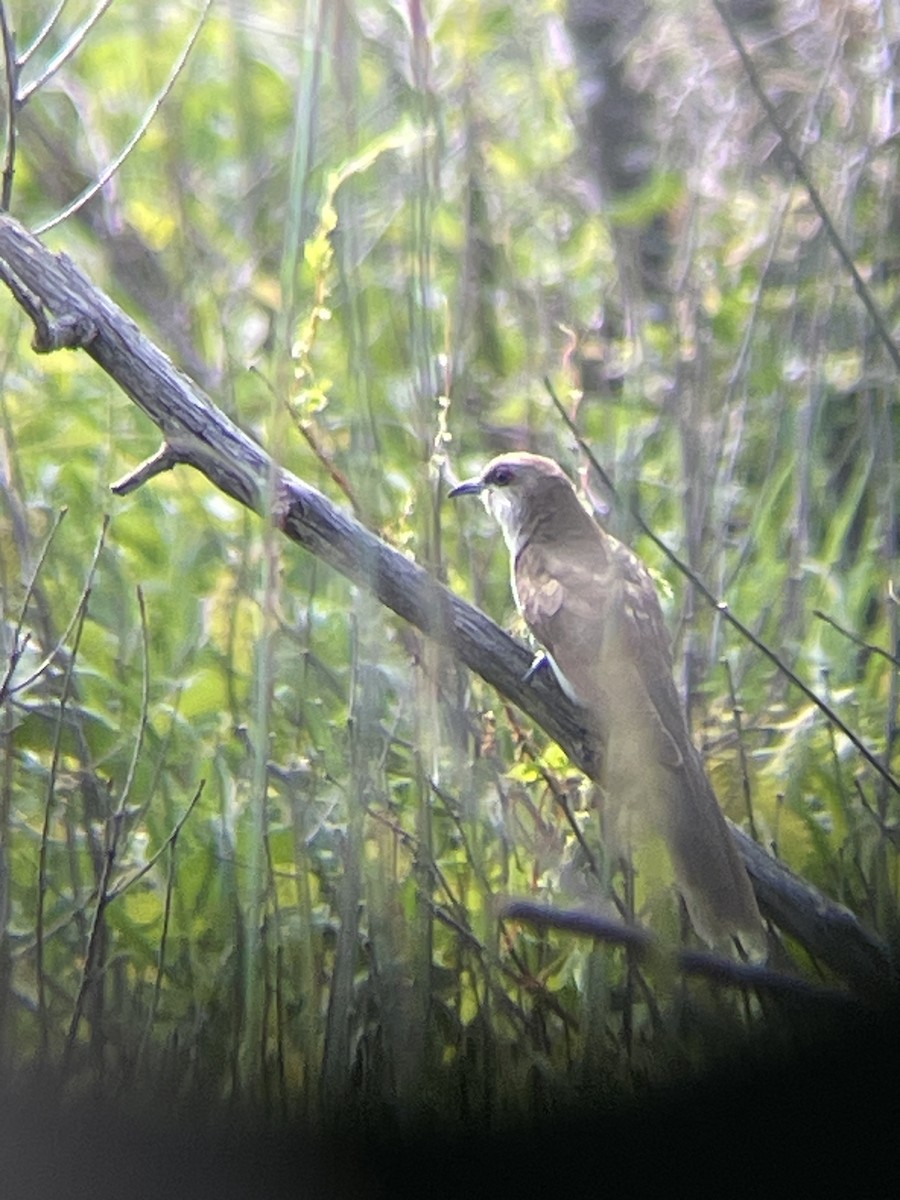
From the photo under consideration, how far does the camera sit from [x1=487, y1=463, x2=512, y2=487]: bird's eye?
5.83ft

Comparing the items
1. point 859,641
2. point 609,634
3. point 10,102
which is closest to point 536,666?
point 609,634

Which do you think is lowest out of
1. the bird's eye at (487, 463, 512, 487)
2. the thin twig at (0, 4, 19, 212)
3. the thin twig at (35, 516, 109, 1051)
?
the thin twig at (35, 516, 109, 1051)

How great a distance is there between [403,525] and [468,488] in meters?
0.36

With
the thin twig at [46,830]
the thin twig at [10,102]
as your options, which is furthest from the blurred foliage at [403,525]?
the thin twig at [10,102]

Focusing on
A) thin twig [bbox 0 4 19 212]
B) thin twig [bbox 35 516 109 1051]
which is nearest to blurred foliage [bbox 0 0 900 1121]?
thin twig [bbox 35 516 109 1051]

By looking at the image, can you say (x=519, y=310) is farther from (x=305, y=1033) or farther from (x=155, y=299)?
(x=305, y=1033)

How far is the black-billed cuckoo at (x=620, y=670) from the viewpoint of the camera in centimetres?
136

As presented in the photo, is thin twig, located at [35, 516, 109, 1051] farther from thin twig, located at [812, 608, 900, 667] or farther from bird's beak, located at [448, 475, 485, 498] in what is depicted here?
thin twig, located at [812, 608, 900, 667]

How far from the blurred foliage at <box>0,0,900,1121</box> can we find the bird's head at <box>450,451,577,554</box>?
39 mm

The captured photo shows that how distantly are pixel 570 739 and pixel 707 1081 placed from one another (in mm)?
342

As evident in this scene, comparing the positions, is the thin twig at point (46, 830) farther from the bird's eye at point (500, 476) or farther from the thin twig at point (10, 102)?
the bird's eye at point (500, 476)

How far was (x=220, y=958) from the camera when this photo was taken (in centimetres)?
145

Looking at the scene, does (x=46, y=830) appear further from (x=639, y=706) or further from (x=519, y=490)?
(x=519, y=490)

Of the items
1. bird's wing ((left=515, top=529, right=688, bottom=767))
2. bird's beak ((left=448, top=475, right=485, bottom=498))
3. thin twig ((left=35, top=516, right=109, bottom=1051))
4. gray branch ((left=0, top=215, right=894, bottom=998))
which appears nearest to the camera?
gray branch ((left=0, top=215, right=894, bottom=998))
